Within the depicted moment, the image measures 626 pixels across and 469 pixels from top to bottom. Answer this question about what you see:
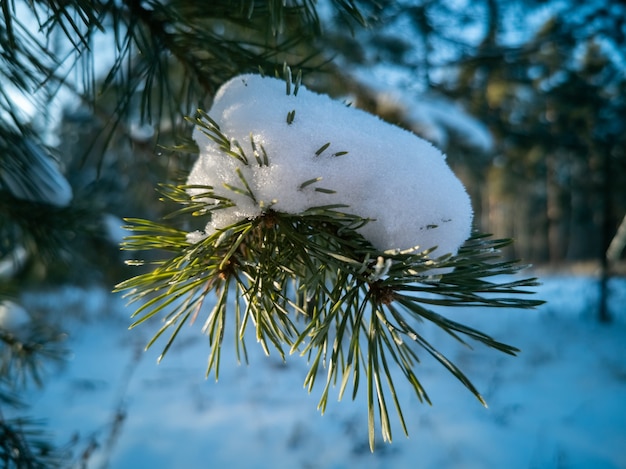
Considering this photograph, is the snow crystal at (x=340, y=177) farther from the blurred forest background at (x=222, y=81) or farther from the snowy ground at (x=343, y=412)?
the snowy ground at (x=343, y=412)

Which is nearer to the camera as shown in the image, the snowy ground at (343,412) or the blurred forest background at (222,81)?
the blurred forest background at (222,81)

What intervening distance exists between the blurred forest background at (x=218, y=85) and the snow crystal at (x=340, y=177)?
17 cm

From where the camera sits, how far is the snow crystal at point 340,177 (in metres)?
0.48

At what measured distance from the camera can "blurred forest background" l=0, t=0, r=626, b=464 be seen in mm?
780

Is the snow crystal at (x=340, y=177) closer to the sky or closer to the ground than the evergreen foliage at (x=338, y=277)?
closer to the sky

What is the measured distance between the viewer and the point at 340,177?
0.50 metres

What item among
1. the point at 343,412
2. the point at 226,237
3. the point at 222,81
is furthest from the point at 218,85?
the point at 343,412

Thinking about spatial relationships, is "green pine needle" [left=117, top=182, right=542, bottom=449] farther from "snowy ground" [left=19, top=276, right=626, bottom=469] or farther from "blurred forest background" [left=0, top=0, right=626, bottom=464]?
"snowy ground" [left=19, top=276, right=626, bottom=469]

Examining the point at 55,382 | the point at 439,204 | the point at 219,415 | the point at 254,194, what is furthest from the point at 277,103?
the point at 55,382

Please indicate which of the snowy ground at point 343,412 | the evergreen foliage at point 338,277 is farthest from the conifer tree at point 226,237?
Answer: the snowy ground at point 343,412

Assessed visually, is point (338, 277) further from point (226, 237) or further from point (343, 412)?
point (343, 412)

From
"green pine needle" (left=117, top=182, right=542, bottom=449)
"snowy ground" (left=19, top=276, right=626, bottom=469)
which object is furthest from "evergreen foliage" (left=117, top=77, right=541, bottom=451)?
"snowy ground" (left=19, top=276, right=626, bottom=469)

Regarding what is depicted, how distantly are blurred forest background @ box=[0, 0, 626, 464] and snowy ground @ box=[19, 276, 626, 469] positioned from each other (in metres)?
1.03

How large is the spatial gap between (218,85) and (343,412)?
2642mm
